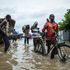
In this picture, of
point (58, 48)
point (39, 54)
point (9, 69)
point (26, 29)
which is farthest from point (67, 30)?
point (9, 69)

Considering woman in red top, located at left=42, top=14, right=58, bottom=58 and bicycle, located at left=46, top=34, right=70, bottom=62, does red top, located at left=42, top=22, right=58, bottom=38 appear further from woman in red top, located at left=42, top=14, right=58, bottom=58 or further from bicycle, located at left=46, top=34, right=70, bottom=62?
bicycle, located at left=46, top=34, right=70, bottom=62

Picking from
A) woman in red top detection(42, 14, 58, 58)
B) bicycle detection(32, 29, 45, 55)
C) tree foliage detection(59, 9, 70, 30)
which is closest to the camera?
woman in red top detection(42, 14, 58, 58)

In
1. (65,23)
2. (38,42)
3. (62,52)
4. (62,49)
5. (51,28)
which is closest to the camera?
(62,52)

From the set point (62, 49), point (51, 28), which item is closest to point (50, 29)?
point (51, 28)

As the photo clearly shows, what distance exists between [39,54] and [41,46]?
1.54ft

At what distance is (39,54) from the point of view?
1584 cm

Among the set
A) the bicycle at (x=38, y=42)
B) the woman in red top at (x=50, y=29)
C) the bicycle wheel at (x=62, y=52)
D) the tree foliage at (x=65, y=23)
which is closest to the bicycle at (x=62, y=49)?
the bicycle wheel at (x=62, y=52)

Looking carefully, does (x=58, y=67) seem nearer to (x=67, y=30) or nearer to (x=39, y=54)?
(x=39, y=54)

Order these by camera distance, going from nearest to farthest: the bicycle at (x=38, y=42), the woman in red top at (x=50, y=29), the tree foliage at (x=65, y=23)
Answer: the woman in red top at (x=50, y=29) → the bicycle at (x=38, y=42) → the tree foliage at (x=65, y=23)

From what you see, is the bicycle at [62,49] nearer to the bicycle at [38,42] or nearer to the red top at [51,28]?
the red top at [51,28]

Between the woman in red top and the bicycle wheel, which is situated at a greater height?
the woman in red top

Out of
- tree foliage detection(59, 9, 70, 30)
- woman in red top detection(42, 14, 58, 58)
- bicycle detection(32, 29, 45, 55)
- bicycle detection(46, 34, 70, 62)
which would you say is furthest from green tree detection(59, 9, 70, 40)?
bicycle detection(46, 34, 70, 62)

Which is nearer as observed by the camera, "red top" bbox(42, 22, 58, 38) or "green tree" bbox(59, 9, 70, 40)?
"red top" bbox(42, 22, 58, 38)

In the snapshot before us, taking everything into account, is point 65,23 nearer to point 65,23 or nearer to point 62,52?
point 65,23
